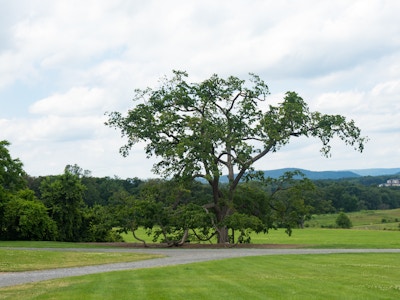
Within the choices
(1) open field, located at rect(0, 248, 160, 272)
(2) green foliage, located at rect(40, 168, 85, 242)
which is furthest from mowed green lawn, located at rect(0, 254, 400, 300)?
(2) green foliage, located at rect(40, 168, 85, 242)

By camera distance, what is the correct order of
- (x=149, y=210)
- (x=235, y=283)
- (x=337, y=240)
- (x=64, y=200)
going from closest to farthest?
(x=235, y=283) < (x=149, y=210) < (x=64, y=200) < (x=337, y=240)

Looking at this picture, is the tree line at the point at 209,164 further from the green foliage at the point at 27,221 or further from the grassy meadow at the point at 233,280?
the grassy meadow at the point at 233,280

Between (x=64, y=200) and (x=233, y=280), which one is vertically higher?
(x=64, y=200)

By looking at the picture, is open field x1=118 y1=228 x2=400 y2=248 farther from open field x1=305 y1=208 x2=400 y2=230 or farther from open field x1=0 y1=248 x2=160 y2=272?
open field x1=305 y1=208 x2=400 y2=230

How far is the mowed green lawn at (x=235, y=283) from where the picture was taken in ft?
43.5

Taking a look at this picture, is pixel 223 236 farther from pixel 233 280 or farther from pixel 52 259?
pixel 233 280

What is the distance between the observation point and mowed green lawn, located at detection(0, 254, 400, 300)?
13250mm

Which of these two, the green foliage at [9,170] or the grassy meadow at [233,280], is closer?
the grassy meadow at [233,280]

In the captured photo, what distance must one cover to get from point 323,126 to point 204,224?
10.9 m

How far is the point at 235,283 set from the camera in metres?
15.4

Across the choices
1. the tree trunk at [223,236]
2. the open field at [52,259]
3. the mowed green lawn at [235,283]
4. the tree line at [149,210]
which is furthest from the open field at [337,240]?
the open field at [52,259]

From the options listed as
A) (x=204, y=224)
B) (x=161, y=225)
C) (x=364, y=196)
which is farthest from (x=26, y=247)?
(x=364, y=196)

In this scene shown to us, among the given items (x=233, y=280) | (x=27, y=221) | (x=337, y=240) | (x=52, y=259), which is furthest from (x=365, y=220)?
(x=233, y=280)

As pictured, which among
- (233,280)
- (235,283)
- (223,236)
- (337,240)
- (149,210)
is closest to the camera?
(235,283)
